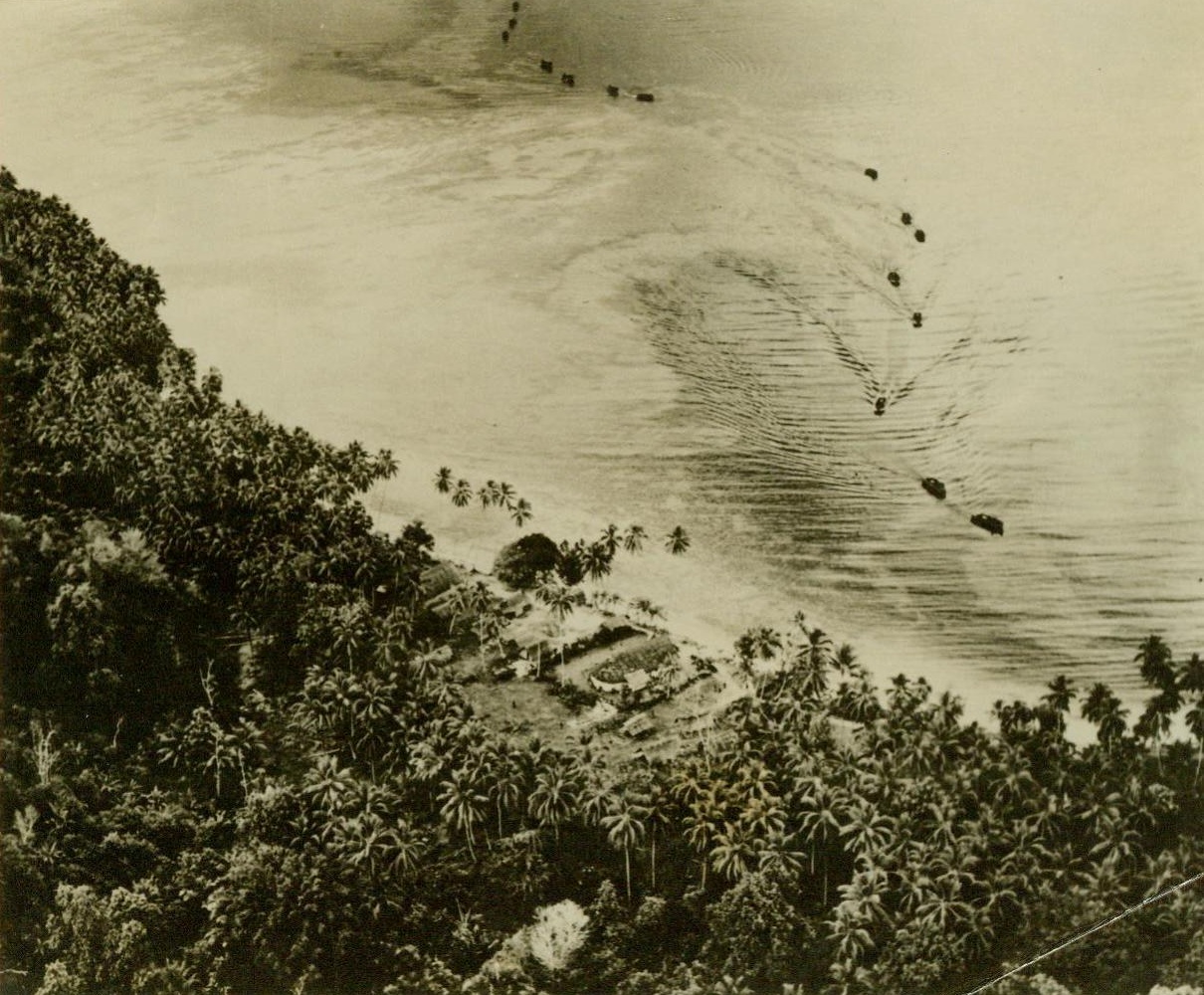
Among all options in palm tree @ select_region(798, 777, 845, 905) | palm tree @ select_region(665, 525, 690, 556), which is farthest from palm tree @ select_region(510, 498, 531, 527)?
palm tree @ select_region(798, 777, 845, 905)

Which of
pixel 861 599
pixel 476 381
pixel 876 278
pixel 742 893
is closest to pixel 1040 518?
pixel 861 599

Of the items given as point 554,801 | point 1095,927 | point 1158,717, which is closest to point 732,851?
point 554,801

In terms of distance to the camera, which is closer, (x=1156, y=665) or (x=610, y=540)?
(x=1156, y=665)

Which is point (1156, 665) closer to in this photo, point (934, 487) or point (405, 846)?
point (934, 487)

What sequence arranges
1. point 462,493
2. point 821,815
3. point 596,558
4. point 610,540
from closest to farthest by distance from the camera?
point 821,815, point 610,540, point 596,558, point 462,493

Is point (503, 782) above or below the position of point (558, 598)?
below

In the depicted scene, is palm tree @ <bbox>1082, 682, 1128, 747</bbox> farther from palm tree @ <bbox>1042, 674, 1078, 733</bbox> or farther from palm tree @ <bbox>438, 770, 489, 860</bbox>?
palm tree @ <bbox>438, 770, 489, 860</bbox>

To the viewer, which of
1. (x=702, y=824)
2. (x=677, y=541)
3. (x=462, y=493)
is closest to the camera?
(x=702, y=824)
